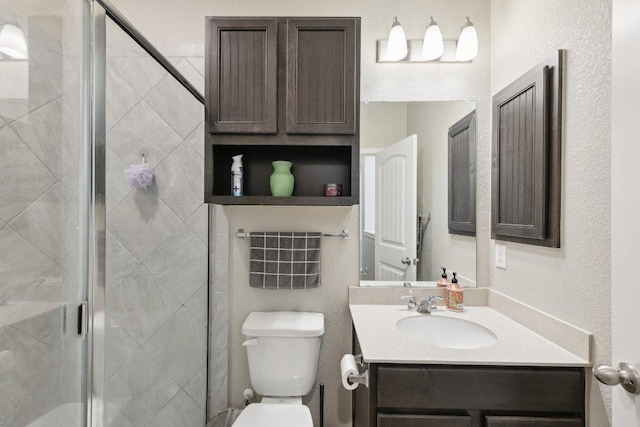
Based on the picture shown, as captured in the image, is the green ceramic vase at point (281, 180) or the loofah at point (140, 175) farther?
the green ceramic vase at point (281, 180)

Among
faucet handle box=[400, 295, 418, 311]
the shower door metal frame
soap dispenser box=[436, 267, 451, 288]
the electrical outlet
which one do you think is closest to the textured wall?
the electrical outlet

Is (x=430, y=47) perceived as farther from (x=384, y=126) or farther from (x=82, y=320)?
(x=82, y=320)

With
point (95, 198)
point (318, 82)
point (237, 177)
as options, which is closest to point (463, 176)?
point (318, 82)

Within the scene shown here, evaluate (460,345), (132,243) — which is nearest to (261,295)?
(132,243)

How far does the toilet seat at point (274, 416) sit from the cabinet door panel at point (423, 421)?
0.43 m

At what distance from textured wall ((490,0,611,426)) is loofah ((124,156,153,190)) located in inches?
63.2

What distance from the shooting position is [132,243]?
1.34 metres

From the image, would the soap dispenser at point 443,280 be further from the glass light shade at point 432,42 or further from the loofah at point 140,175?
the loofah at point 140,175

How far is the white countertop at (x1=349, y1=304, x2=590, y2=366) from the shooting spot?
1110mm

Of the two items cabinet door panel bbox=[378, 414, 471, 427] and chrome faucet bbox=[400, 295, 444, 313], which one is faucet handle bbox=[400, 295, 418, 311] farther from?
cabinet door panel bbox=[378, 414, 471, 427]

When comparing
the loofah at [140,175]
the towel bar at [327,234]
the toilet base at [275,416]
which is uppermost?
the loofah at [140,175]

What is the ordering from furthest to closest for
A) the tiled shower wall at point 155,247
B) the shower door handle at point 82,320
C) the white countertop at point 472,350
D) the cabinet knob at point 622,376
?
the tiled shower wall at point 155,247
the white countertop at point 472,350
the shower door handle at point 82,320
the cabinet knob at point 622,376

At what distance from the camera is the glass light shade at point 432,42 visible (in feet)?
5.52

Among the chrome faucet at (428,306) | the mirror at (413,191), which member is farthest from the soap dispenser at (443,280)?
the chrome faucet at (428,306)
